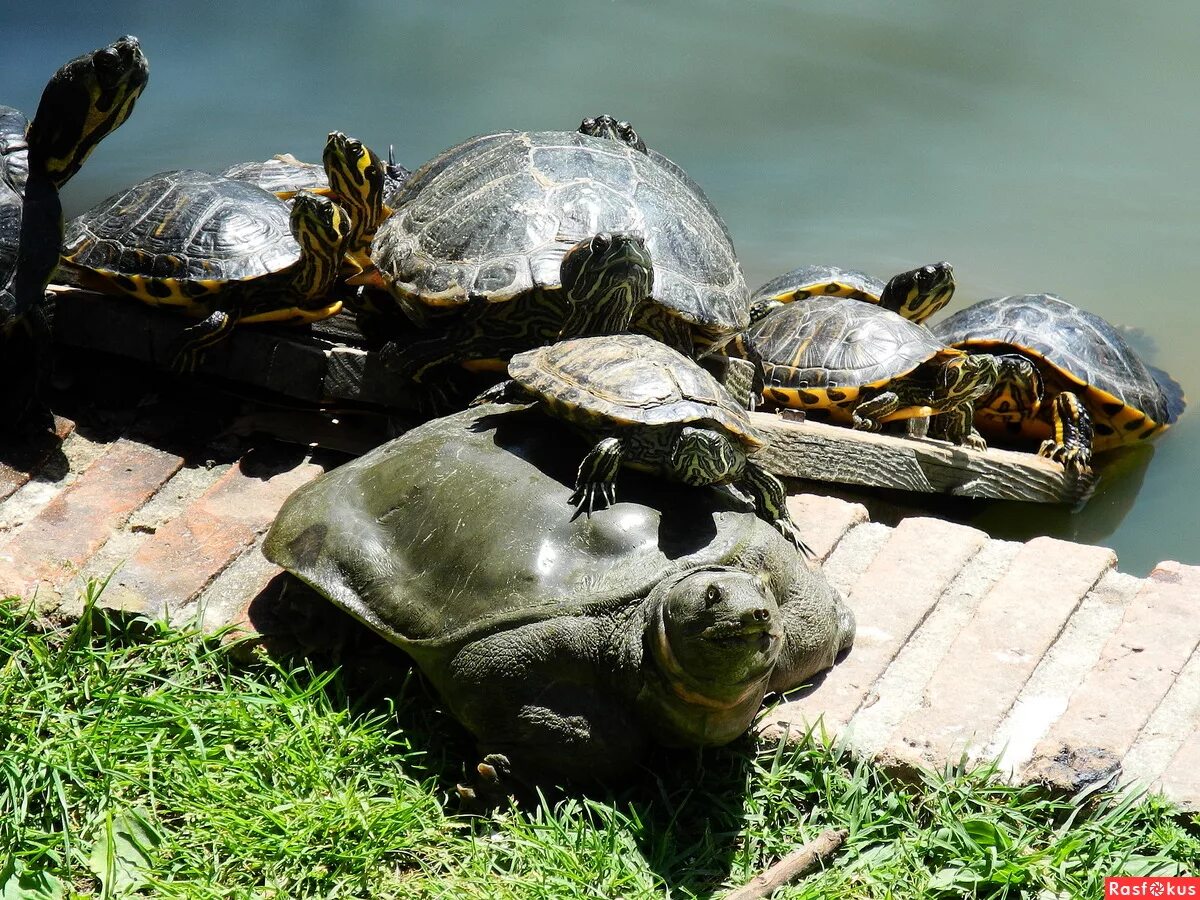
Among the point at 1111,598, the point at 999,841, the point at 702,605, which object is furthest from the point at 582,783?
the point at 1111,598

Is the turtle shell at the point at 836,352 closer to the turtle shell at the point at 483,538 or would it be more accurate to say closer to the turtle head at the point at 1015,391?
the turtle head at the point at 1015,391

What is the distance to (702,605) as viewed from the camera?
2.33 metres

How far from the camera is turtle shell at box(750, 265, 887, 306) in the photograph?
6.07m

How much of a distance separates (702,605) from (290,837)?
1016 mm

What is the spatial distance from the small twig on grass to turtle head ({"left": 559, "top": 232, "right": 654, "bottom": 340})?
153cm

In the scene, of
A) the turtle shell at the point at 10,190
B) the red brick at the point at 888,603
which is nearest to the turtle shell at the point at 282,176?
the turtle shell at the point at 10,190

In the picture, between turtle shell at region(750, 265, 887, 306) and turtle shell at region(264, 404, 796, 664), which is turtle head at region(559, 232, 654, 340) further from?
turtle shell at region(750, 265, 887, 306)

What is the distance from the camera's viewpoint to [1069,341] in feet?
19.1

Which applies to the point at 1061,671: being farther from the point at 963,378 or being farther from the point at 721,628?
the point at 963,378

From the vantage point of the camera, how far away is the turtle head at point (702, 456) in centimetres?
276

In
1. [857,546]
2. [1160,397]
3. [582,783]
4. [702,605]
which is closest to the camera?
[702,605]

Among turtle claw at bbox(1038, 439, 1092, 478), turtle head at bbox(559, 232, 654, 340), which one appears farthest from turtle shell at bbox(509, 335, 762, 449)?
turtle claw at bbox(1038, 439, 1092, 478)

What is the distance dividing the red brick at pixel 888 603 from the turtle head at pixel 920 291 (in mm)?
2277

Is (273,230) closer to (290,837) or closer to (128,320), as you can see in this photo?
(128,320)
